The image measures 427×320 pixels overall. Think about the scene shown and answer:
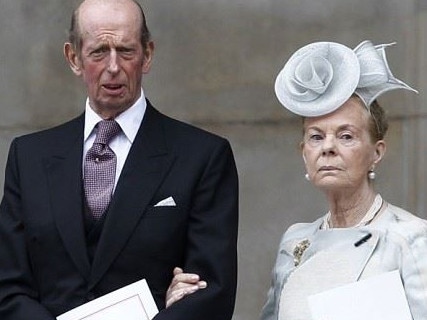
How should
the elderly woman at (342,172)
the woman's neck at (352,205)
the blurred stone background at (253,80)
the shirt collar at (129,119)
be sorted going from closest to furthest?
the elderly woman at (342,172)
the woman's neck at (352,205)
the shirt collar at (129,119)
the blurred stone background at (253,80)

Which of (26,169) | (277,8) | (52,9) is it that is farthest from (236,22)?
(26,169)

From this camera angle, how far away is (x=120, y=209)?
6.14 metres

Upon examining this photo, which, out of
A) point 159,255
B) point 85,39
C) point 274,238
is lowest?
point 274,238

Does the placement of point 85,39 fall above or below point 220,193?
above

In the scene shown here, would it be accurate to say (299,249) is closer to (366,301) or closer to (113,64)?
(366,301)

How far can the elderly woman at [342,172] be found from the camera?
19.5 ft

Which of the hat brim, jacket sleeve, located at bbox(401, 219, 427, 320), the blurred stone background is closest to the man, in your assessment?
the hat brim

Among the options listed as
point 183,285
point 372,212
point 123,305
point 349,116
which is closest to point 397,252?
Result: point 372,212

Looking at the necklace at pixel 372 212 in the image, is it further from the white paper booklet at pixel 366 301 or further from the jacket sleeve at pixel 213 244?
the jacket sleeve at pixel 213 244

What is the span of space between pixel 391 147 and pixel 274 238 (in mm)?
670

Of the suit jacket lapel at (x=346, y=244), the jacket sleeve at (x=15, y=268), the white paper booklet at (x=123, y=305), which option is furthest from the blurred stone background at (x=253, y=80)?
the white paper booklet at (x=123, y=305)

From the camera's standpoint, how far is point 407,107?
8.27 metres

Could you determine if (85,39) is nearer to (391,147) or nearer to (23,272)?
(23,272)

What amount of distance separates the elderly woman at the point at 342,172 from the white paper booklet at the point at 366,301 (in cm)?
4
